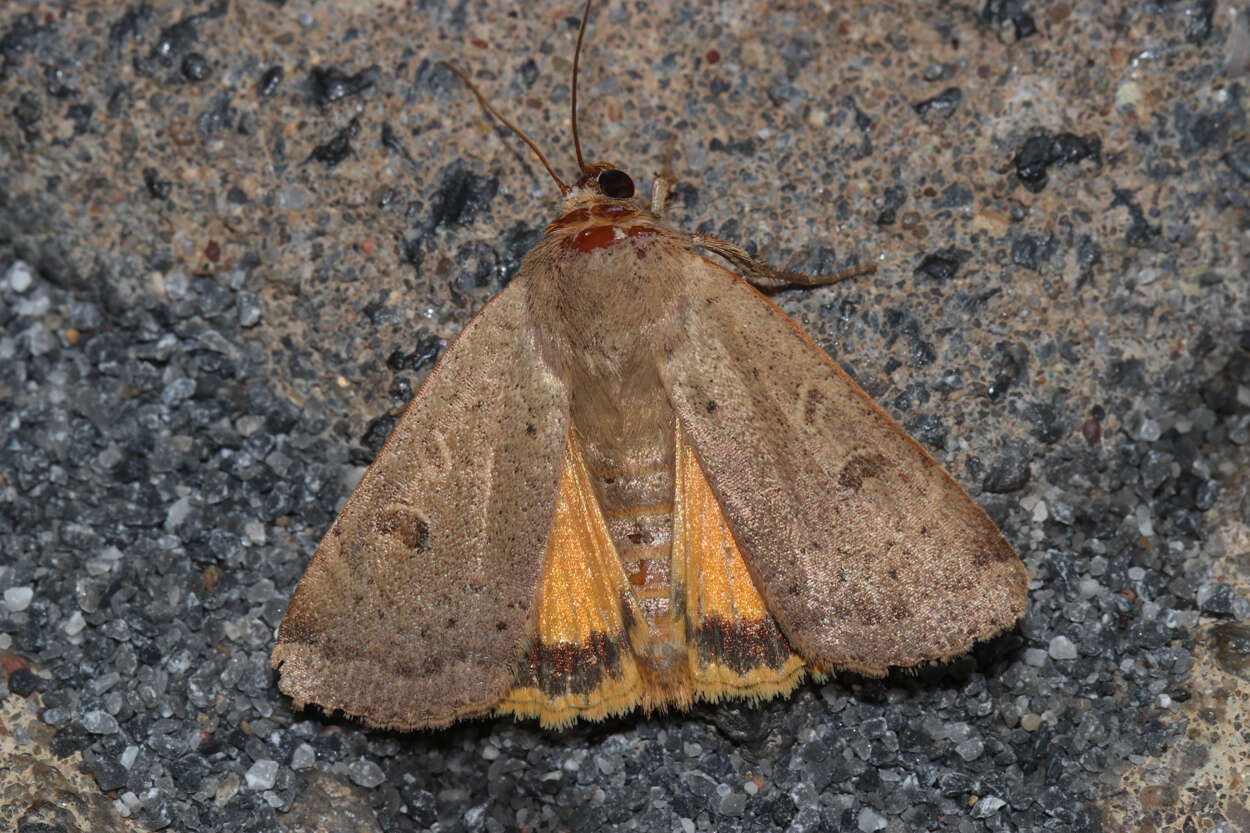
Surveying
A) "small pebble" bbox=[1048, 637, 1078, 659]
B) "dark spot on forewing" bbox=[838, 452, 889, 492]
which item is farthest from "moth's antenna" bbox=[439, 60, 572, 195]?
"small pebble" bbox=[1048, 637, 1078, 659]

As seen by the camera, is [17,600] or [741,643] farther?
[17,600]

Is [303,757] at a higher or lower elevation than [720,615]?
lower

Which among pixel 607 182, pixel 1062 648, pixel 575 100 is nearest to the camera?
pixel 1062 648

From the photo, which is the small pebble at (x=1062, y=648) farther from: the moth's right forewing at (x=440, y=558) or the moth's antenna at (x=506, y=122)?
the moth's antenna at (x=506, y=122)

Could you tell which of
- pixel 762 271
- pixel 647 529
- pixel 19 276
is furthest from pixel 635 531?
pixel 19 276

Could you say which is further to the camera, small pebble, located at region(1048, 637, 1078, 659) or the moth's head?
the moth's head

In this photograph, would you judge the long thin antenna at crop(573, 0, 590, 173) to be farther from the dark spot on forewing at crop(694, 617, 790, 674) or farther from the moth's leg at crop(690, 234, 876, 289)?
the dark spot on forewing at crop(694, 617, 790, 674)

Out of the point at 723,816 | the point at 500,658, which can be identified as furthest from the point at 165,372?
the point at 723,816

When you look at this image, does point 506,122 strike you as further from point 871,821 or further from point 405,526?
point 871,821

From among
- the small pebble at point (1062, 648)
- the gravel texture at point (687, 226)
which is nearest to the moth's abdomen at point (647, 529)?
the gravel texture at point (687, 226)
